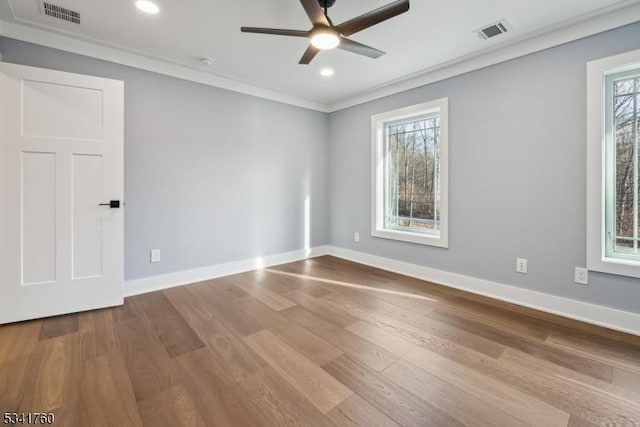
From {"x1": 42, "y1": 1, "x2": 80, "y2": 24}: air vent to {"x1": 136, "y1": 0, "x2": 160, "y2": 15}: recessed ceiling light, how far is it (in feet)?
1.83

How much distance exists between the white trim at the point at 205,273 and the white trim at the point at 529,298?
1342 mm

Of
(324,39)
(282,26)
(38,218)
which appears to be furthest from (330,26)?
(38,218)

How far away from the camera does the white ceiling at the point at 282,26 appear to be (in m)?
2.19

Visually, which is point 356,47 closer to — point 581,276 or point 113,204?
point 113,204

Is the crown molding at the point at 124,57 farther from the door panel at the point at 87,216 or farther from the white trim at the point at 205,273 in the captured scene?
the white trim at the point at 205,273

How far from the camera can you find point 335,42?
6.82 feet

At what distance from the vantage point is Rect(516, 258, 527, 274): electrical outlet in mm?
2736

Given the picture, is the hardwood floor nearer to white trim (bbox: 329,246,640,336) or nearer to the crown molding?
white trim (bbox: 329,246,640,336)

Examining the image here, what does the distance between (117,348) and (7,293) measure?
1.19 meters

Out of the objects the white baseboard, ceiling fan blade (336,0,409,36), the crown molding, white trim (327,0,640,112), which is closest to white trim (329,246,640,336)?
the white baseboard

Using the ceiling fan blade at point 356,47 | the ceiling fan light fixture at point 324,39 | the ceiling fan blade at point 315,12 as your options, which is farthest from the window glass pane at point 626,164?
the ceiling fan blade at point 315,12

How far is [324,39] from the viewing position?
204 centimetres

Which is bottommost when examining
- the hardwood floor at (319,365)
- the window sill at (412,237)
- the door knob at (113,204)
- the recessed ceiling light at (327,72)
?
the hardwood floor at (319,365)

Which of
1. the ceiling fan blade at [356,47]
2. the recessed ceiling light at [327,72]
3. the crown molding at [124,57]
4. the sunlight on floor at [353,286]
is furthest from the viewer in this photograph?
the recessed ceiling light at [327,72]
